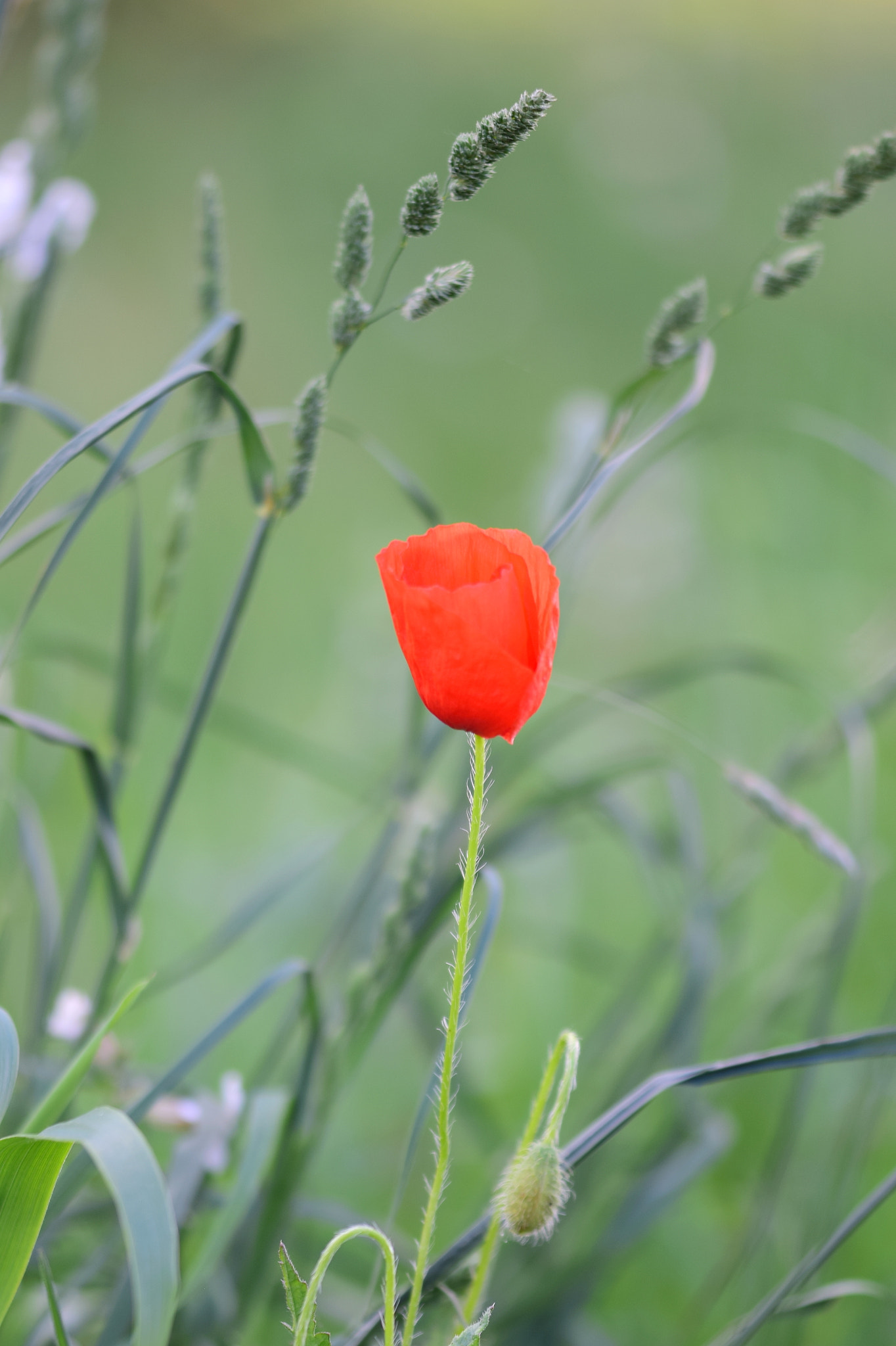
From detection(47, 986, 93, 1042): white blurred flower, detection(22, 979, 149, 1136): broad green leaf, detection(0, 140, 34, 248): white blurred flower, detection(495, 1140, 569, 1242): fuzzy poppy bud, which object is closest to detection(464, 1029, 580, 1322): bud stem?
detection(495, 1140, 569, 1242): fuzzy poppy bud

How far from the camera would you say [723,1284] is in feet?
1.69

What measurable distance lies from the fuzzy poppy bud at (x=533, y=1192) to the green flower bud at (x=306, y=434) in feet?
0.69

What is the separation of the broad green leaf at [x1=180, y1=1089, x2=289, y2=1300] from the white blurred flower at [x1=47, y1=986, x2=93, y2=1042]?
0.09m

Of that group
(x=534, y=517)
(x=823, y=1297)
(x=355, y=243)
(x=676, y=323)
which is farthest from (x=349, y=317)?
(x=534, y=517)

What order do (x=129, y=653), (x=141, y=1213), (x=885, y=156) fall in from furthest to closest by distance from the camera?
(x=129, y=653) < (x=885, y=156) < (x=141, y=1213)

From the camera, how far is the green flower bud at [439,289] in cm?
32

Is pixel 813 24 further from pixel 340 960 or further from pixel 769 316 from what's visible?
pixel 340 960

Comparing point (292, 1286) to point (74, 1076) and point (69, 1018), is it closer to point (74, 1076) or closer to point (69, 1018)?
point (74, 1076)

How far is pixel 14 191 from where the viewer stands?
51 cm

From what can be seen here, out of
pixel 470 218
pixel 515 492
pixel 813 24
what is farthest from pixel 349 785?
pixel 813 24

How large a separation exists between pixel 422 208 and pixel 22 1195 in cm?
29

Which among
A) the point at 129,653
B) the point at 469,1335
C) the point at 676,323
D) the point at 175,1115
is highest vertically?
the point at 676,323

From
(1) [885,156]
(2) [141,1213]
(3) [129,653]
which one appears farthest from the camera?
(3) [129,653]

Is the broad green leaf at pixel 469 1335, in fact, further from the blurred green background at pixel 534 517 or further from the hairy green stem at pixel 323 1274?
the blurred green background at pixel 534 517
